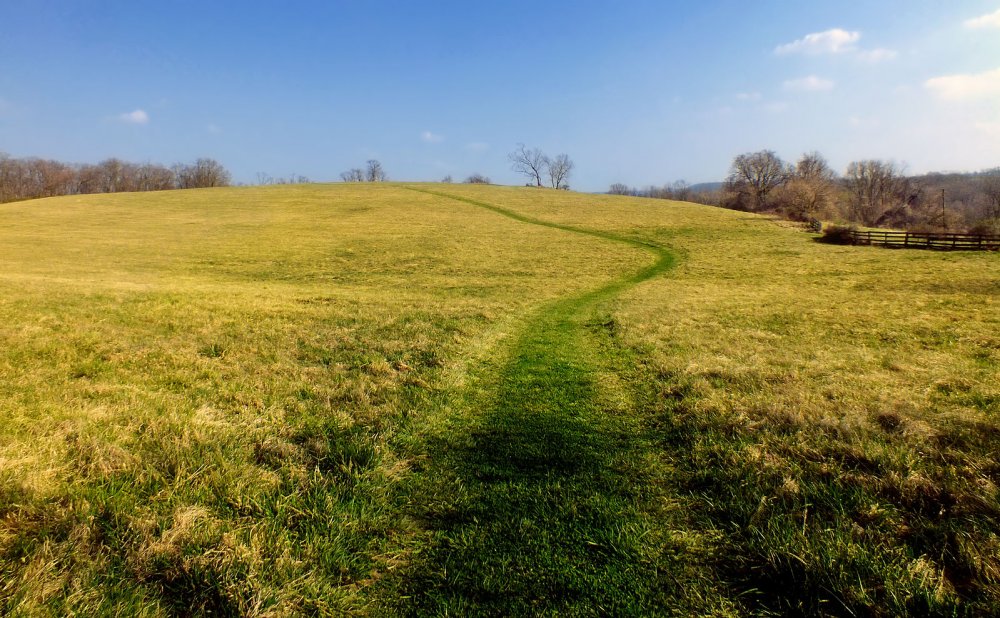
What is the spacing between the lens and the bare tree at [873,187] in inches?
3492

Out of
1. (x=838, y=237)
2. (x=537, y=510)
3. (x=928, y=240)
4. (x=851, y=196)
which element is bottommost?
(x=537, y=510)

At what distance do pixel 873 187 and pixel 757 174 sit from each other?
26685mm

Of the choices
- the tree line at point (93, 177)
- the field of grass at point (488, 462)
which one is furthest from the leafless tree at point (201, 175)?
the field of grass at point (488, 462)

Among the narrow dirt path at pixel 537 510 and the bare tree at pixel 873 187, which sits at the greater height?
the bare tree at pixel 873 187

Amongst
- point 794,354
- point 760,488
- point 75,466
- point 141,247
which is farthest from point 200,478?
point 141,247

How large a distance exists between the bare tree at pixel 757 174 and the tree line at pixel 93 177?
146427 millimetres

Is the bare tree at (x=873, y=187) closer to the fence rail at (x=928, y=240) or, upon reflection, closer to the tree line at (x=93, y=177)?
the fence rail at (x=928, y=240)

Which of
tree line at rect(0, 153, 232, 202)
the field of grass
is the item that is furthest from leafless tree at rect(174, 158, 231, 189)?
the field of grass

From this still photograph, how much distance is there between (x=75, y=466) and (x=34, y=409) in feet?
7.31

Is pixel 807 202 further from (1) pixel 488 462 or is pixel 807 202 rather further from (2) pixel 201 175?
(2) pixel 201 175

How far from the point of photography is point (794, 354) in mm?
10461

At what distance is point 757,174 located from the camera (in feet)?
345

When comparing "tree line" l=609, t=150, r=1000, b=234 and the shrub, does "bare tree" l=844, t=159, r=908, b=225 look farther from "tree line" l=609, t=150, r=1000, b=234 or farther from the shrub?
the shrub

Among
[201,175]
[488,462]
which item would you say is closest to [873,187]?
[488,462]
